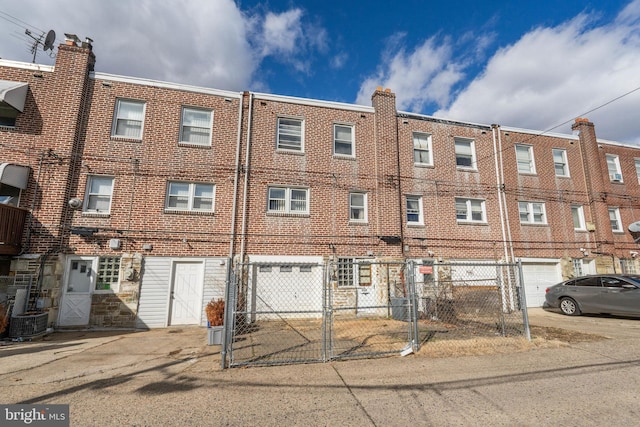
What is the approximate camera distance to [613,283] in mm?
10266

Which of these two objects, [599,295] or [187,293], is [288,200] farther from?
[599,295]

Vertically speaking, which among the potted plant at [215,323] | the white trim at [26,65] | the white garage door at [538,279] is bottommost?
the potted plant at [215,323]

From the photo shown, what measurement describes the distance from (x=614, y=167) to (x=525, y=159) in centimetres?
600

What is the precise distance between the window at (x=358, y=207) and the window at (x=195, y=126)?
6008mm

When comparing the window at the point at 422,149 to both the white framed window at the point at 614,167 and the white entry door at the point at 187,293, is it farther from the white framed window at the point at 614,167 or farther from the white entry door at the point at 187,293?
the white framed window at the point at 614,167

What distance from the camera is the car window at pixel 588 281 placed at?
34.9ft

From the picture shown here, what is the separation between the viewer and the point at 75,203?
9703mm

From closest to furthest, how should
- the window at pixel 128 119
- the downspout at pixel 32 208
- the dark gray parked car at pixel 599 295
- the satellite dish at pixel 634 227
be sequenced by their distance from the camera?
the downspout at pixel 32 208, the dark gray parked car at pixel 599 295, the window at pixel 128 119, the satellite dish at pixel 634 227

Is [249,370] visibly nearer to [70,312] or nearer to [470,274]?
[70,312]

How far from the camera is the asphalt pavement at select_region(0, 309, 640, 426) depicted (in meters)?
3.63

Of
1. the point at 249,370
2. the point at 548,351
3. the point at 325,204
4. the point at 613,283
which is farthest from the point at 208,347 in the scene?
the point at 613,283

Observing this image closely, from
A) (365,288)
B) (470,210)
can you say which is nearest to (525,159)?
(470,210)

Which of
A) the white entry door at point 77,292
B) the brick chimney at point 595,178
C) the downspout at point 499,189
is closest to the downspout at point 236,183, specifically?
the white entry door at point 77,292

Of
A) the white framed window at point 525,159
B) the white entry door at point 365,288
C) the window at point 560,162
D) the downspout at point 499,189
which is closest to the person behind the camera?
the white entry door at point 365,288
